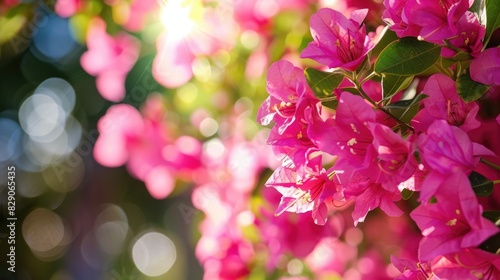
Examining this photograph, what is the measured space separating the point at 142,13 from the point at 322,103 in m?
0.78

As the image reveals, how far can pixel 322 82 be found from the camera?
593 mm

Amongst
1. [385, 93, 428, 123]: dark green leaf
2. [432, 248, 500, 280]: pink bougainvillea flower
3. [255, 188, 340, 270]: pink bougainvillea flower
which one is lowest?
[255, 188, 340, 270]: pink bougainvillea flower

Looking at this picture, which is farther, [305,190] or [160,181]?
[160,181]

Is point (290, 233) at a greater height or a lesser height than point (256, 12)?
lesser

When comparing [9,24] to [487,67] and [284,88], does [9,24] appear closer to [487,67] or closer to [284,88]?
[284,88]

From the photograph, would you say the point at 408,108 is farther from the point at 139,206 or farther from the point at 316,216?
the point at 139,206

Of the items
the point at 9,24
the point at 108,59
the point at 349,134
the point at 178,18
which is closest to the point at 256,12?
the point at 178,18

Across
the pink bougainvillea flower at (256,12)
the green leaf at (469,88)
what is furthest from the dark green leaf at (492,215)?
the pink bougainvillea flower at (256,12)

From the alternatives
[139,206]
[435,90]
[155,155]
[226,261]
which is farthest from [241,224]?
[139,206]

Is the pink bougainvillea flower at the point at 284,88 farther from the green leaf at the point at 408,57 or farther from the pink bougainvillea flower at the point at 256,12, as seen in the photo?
the pink bougainvillea flower at the point at 256,12

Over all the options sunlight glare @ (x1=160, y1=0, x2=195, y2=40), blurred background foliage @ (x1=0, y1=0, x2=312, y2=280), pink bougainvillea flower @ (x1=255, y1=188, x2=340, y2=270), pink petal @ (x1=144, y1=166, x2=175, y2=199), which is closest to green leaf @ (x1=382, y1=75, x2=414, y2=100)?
pink bougainvillea flower @ (x1=255, y1=188, x2=340, y2=270)

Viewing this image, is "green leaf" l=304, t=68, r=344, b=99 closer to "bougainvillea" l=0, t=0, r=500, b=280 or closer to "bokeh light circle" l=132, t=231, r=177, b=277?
"bougainvillea" l=0, t=0, r=500, b=280

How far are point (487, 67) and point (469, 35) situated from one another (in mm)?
32

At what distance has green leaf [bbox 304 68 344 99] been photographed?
0.59 m
